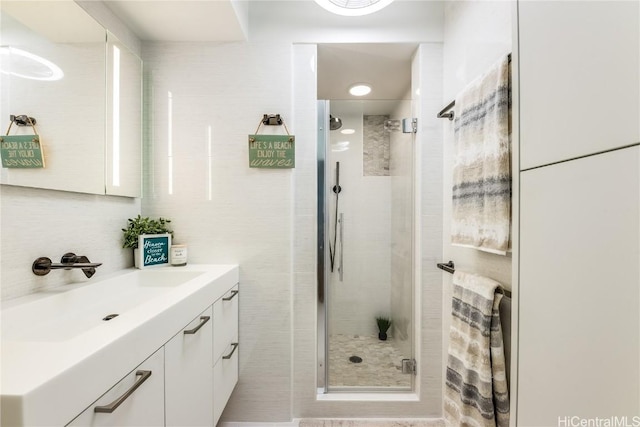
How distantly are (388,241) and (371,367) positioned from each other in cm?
81

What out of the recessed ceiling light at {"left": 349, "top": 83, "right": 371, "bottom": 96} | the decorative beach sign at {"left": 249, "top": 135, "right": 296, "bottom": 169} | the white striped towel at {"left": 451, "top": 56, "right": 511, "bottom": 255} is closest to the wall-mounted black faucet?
the decorative beach sign at {"left": 249, "top": 135, "right": 296, "bottom": 169}

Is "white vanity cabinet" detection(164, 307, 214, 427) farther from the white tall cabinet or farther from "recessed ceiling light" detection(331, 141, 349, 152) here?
"recessed ceiling light" detection(331, 141, 349, 152)

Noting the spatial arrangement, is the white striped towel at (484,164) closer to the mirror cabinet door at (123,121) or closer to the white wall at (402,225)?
the white wall at (402,225)

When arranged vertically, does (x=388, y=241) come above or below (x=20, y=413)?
above

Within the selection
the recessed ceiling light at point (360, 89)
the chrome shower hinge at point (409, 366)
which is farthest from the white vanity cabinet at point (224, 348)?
the recessed ceiling light at point (360, 89)

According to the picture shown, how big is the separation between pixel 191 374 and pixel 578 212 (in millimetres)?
1211

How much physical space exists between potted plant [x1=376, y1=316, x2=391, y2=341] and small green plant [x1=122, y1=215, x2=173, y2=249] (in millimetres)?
1400

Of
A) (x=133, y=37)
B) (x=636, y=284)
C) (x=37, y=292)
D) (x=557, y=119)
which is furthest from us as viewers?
(x=133, y=37)

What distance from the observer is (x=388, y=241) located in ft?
5.73

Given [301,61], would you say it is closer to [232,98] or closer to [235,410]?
[232,98]

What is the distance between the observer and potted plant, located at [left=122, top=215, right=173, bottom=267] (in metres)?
1.41

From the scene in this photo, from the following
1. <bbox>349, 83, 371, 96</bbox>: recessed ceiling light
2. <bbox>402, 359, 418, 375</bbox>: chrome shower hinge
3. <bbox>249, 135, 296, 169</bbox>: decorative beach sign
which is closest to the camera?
<bbox>249, 135, 296, 169</bbox>: decorative beach sign

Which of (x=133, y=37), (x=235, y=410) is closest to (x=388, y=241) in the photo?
(x=235, y=410)

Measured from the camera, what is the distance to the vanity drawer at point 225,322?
1229 mm
